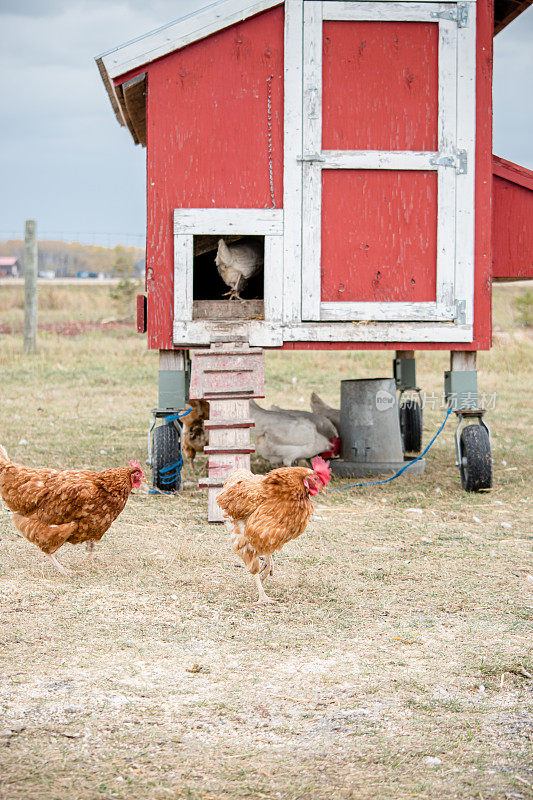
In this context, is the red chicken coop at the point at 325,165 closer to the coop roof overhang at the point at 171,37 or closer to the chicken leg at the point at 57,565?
the coop roof overhang at the point at 171,37

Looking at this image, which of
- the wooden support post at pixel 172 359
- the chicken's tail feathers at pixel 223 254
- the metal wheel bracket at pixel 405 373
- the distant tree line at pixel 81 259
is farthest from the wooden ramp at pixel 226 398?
the distant tree line at pixel 81 259

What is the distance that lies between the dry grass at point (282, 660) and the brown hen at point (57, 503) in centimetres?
22

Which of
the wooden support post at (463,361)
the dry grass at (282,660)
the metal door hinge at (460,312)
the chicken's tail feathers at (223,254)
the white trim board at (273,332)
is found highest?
the chicken's tail feathers at (223,254)

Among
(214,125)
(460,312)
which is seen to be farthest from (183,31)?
(460,312)

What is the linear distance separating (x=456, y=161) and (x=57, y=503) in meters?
4.06

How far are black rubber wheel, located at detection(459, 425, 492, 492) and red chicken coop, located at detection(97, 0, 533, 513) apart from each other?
750 mm

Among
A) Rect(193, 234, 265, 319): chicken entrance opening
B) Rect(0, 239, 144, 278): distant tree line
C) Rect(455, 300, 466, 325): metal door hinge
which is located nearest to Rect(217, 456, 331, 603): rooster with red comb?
Rect(193, 234, 265, 319): chicken entrance opening

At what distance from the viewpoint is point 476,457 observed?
6.64 m

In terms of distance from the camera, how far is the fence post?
15.2 meters

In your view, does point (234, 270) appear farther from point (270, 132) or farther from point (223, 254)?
→ point (270, 132)

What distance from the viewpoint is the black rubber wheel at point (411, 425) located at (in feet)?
30.5

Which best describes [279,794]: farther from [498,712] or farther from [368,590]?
[368,590]

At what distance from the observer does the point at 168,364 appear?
21.7ft

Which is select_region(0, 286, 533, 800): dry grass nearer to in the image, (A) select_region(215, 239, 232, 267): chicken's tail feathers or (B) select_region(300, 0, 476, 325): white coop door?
(B) select_region(300, 0, 476, 325): white coop door
